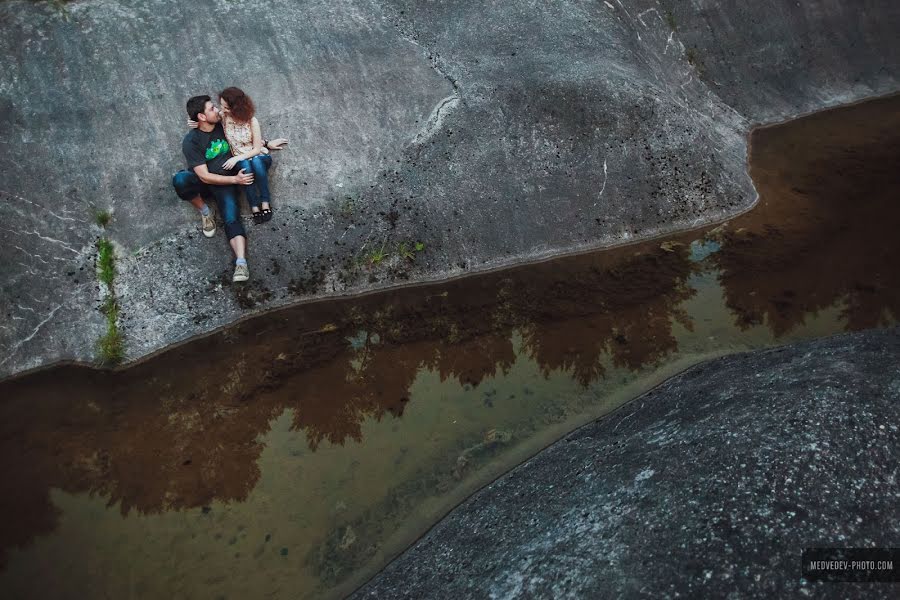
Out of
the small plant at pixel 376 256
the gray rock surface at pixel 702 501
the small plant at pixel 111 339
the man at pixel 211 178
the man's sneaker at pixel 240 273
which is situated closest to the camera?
the gray rock surface at pixel 702 501

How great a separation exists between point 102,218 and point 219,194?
2.05 m

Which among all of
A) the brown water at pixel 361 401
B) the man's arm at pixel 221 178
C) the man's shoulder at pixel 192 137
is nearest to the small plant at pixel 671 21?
the brown water at pixel 361 401

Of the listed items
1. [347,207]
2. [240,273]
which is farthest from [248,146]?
[240,273]

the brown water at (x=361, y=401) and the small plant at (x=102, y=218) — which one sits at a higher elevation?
the small plant at (x=102, y=218)

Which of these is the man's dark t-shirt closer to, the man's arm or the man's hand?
the man's arm

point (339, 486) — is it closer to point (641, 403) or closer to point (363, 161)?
point (641, 403)

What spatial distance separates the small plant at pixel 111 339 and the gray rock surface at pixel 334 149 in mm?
145

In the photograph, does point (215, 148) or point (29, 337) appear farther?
point (215, 148)

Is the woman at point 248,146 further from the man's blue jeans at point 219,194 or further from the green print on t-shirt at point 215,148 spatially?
the man's blue jeans at point 219,194

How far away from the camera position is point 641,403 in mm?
9023

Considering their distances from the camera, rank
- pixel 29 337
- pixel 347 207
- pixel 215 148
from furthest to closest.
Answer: pixel 347 207 < pixel 215 148 < pixel 29 337

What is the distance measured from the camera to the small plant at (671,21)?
16328 mm

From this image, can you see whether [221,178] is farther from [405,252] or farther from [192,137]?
[405,252]

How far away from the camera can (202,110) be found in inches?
404
